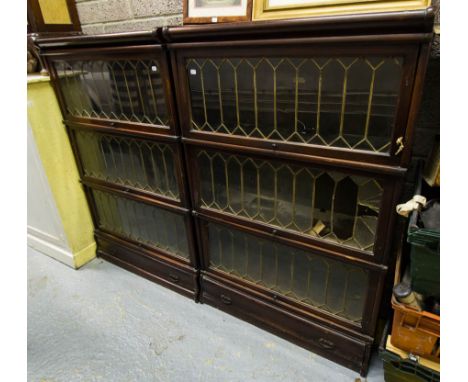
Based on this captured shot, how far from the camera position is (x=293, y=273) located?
133 centimetres

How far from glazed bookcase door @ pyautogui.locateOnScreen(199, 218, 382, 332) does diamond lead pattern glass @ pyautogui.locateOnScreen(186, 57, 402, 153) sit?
17.5 inches

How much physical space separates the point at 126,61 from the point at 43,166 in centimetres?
79

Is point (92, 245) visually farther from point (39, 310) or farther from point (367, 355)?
point (367, 355)

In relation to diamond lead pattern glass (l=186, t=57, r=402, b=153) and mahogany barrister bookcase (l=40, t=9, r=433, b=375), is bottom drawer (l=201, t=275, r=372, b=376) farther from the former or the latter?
diamond lead pattern glass (l=186, t=57, r=402, b=153)

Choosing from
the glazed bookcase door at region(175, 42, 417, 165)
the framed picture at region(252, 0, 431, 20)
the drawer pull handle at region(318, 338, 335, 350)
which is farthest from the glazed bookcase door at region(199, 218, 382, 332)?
the framed picture at region(252, 0, 431, 20)

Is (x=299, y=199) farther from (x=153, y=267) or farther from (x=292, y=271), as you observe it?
(x=153, y=267)

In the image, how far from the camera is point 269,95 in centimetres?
106

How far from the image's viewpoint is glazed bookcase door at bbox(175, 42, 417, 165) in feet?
2.88

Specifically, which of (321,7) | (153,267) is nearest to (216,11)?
(321,7)

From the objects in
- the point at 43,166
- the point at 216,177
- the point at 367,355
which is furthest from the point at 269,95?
the point at 43,166

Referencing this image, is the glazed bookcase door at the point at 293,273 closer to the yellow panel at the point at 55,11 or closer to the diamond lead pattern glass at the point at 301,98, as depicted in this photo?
the diamond lead pattern glass at the point at 301,98

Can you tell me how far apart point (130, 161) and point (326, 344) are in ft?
4.08

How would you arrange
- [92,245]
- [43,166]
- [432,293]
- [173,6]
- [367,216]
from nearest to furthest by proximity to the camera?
[432,293] → [367,216] → [173,6] → [43,166] → [92,245]

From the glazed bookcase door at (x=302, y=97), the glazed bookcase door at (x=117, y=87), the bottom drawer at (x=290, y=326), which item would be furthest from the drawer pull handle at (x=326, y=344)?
the glazed bookcase door at (x=117, y=87)
